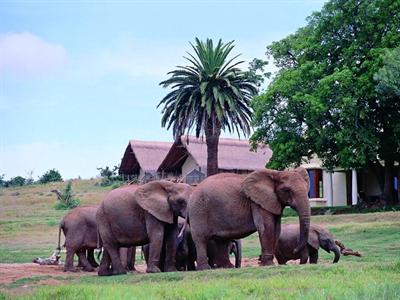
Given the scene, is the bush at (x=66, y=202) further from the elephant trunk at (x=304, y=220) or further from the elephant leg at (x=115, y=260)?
the elephant trunk at (x=304, y=220)

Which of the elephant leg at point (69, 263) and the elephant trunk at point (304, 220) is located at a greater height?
the elephant trunk at point (304, 220)

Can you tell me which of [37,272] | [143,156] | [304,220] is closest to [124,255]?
[37,272]

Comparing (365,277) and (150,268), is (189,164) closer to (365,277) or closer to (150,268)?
(150,268)

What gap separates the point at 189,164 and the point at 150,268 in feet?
143

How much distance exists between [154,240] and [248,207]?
216 centimetres

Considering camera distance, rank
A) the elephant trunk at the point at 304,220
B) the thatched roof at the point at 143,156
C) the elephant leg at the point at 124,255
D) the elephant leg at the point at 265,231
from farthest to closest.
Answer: the thatched roof at the point at 143,156 < the elephant leg at the point at 124,255 < the elephant leg at the point at 265,231 < the elephant trunk at the point at 304,220

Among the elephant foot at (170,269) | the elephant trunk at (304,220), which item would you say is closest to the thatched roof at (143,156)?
the elephant foot at (170,269)

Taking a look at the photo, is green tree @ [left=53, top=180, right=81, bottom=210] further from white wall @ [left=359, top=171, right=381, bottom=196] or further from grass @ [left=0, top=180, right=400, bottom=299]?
grass @ [left=0, top=180, right=400, bottom=299]

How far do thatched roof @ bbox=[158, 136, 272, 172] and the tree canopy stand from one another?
14.0 meters

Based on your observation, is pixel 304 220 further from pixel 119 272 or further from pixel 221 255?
pixel 119 272

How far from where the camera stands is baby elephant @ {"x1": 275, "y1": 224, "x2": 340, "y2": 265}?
17.7m

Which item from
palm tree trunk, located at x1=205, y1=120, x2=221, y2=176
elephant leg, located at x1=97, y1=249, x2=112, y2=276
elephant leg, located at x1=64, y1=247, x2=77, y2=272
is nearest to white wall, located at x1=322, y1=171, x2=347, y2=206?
palm tree trunk, located at x1=205, y1=120, x2=221, y2=176

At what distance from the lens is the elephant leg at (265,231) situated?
15.0 meters

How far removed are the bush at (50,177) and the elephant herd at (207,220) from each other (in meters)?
73.8
